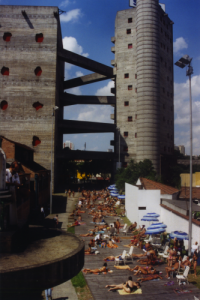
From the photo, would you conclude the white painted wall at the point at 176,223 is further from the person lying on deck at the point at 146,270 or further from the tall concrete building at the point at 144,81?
the tall concrete building at the point at 144,81

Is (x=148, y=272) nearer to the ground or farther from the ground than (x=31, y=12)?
nearer to the ground

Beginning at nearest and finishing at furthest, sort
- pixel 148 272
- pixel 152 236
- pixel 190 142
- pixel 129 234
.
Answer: pixel 148 272, pixel 190 142, pixel 152 236, pixel 129 234

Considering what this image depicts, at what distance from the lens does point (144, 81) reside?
193 feet

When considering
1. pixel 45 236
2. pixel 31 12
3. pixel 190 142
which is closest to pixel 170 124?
pixel 31 12

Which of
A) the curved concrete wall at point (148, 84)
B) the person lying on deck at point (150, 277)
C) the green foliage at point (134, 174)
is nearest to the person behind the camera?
the person lying on deck at point (150, 277)

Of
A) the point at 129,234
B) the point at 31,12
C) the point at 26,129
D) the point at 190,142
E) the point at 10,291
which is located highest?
the point at 31,12

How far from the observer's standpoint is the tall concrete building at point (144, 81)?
192 feet

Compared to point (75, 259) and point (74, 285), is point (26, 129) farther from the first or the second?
point (75, 259)

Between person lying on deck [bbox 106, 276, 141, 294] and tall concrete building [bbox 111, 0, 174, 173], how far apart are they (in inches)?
1805

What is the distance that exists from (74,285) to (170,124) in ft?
187

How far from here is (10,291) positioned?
4.97 meters

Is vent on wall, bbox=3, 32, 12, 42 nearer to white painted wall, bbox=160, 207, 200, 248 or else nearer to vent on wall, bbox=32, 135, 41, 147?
vent on wall, bbox=32, 135, 41, 147

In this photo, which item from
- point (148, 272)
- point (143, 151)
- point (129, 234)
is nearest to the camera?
point (148, 272)

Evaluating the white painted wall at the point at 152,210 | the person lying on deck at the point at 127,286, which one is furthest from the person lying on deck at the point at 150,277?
the white painted wall at the point at 152,210
